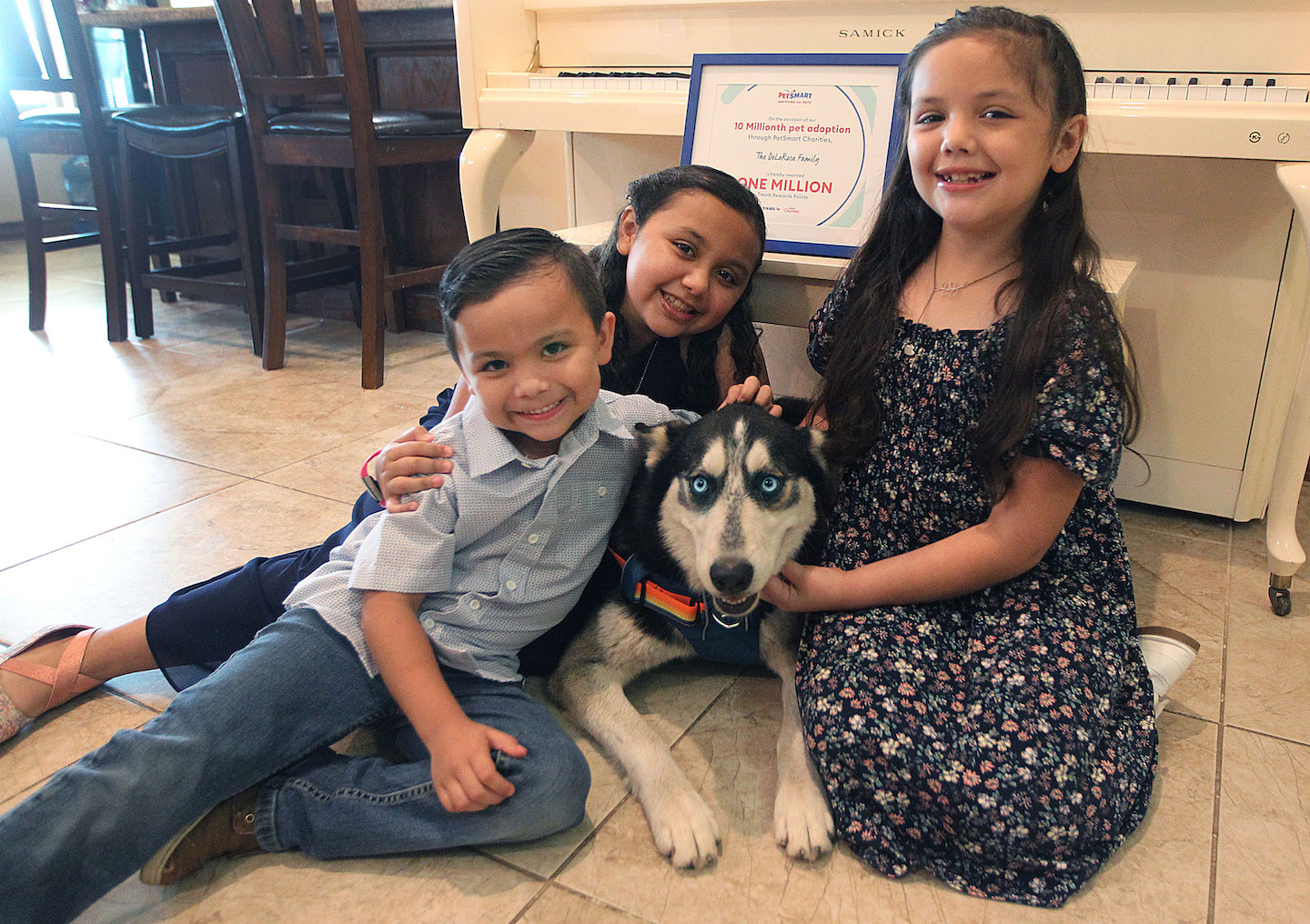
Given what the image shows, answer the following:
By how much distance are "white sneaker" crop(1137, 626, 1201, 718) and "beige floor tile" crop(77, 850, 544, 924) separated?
A: 42.6 inches

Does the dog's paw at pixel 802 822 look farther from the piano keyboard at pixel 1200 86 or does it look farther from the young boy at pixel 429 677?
the piano keyboard at pixel 1200 86

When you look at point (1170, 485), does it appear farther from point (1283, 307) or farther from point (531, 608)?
point (531, 608)

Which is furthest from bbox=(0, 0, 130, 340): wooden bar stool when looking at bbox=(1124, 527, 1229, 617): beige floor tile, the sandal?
bbox=(1124, 527, 1229, 617): beige floor tile

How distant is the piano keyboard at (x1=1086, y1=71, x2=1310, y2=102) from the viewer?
5.45ft

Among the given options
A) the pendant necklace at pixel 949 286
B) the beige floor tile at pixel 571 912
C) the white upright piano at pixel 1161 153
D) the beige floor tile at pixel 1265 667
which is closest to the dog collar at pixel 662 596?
the beige floor tile at pixel 571 912

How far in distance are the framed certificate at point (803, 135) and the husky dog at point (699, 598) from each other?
704 millimetres

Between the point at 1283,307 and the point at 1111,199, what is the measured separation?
47cm

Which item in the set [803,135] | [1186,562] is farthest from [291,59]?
[1186,562]

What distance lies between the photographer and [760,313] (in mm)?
1986

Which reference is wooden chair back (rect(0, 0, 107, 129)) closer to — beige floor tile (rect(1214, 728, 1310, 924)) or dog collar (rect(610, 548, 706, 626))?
dog collar (rect(610, 548, 706, 626))

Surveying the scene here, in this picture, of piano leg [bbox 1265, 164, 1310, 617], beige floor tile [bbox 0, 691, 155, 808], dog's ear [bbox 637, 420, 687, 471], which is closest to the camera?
beige floor tile [bbox 0, 691, 155, 808]

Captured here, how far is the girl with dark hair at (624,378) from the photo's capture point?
59.4 inches

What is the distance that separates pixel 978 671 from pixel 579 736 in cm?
66

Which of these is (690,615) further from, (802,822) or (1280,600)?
(1280,600)
